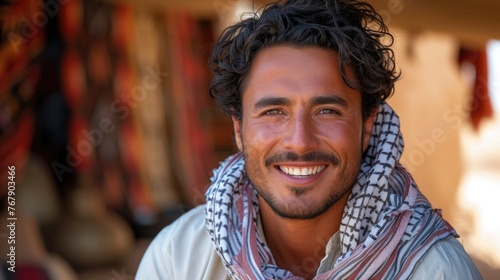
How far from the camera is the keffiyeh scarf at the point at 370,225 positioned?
207cm

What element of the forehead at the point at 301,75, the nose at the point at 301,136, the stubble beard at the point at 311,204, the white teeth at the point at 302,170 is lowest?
the stubble beard at the point at 311,204

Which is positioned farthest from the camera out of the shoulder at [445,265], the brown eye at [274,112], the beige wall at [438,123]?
the beige wall at [438,123]

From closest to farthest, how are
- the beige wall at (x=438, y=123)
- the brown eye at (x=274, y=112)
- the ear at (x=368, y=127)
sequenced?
1. the brown eye at (x=274, y=112)
2. the ear at (x=368, y=127)
3. the beige wall at (x=438, y=123)

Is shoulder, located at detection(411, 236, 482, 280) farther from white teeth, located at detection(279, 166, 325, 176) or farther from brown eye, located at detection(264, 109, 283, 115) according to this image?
brown eye, located at detection(264, 109, 283, 115)

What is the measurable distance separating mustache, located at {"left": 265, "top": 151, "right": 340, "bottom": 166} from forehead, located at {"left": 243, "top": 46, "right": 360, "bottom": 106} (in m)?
0.15

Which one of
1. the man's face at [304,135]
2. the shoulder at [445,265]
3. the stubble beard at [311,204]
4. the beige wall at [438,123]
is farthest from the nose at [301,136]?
the beige wall at [438,123]

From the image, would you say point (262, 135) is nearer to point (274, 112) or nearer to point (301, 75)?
point (274, 112)

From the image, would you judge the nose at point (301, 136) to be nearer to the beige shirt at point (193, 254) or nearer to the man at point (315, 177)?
the man at point (315, 177)

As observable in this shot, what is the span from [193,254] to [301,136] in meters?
0.51

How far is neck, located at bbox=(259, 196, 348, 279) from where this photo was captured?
7.34ft

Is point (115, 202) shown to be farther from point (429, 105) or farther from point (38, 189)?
point (429, 105)

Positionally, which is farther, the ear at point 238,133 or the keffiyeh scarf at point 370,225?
the ear at point 238,133

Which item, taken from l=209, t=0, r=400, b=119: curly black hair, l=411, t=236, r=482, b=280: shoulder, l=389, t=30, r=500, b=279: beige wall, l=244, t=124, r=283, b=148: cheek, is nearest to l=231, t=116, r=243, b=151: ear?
l=209, t=0, r=400, b=119: curly black hair

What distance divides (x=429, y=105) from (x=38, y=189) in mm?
2800
